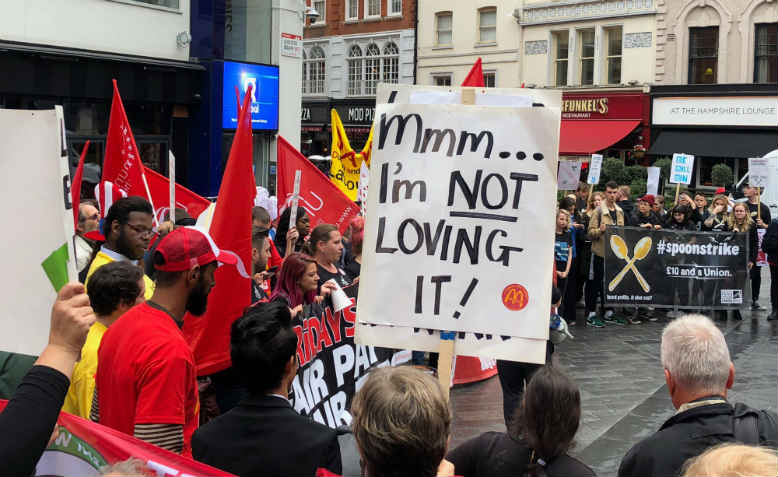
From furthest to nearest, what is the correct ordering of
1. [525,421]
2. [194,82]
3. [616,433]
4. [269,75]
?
[269,75], [194,82], [616,433], [525,421]

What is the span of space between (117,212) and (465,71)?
3421 centimetres

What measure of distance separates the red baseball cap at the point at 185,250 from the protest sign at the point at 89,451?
2.34ft

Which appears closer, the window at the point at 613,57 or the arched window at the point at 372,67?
the window at the point at 613,57

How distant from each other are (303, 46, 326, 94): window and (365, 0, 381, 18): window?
3404 mm

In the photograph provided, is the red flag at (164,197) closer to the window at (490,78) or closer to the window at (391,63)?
the window at (490,78)

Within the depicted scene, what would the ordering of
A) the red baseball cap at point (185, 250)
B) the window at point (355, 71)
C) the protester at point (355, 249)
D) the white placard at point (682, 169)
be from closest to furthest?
the red baseball cap at point (185, 250) → the protester at point (355, 249) → the white placard at point (682, 169) → the window at point (355, 71)

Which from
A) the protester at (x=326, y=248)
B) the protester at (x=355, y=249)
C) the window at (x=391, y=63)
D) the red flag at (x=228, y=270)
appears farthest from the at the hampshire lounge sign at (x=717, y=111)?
the red flag at (x=228, y=270)

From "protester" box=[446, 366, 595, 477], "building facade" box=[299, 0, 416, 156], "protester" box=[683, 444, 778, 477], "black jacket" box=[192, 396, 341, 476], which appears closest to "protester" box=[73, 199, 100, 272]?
"black jacket" box=[192, 396, 341, 476]

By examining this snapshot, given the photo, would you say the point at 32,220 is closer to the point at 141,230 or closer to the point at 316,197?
the point at 141,230

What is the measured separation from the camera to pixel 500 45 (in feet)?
122

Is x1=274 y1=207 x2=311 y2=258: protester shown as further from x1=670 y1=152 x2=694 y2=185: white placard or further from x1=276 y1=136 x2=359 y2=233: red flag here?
x1=670 y1=152 x2=694 y2=185: white placard

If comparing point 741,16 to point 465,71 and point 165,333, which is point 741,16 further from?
point 165,333

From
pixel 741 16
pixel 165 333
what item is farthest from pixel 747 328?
pixel 741 16

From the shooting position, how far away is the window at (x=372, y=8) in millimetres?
41000
